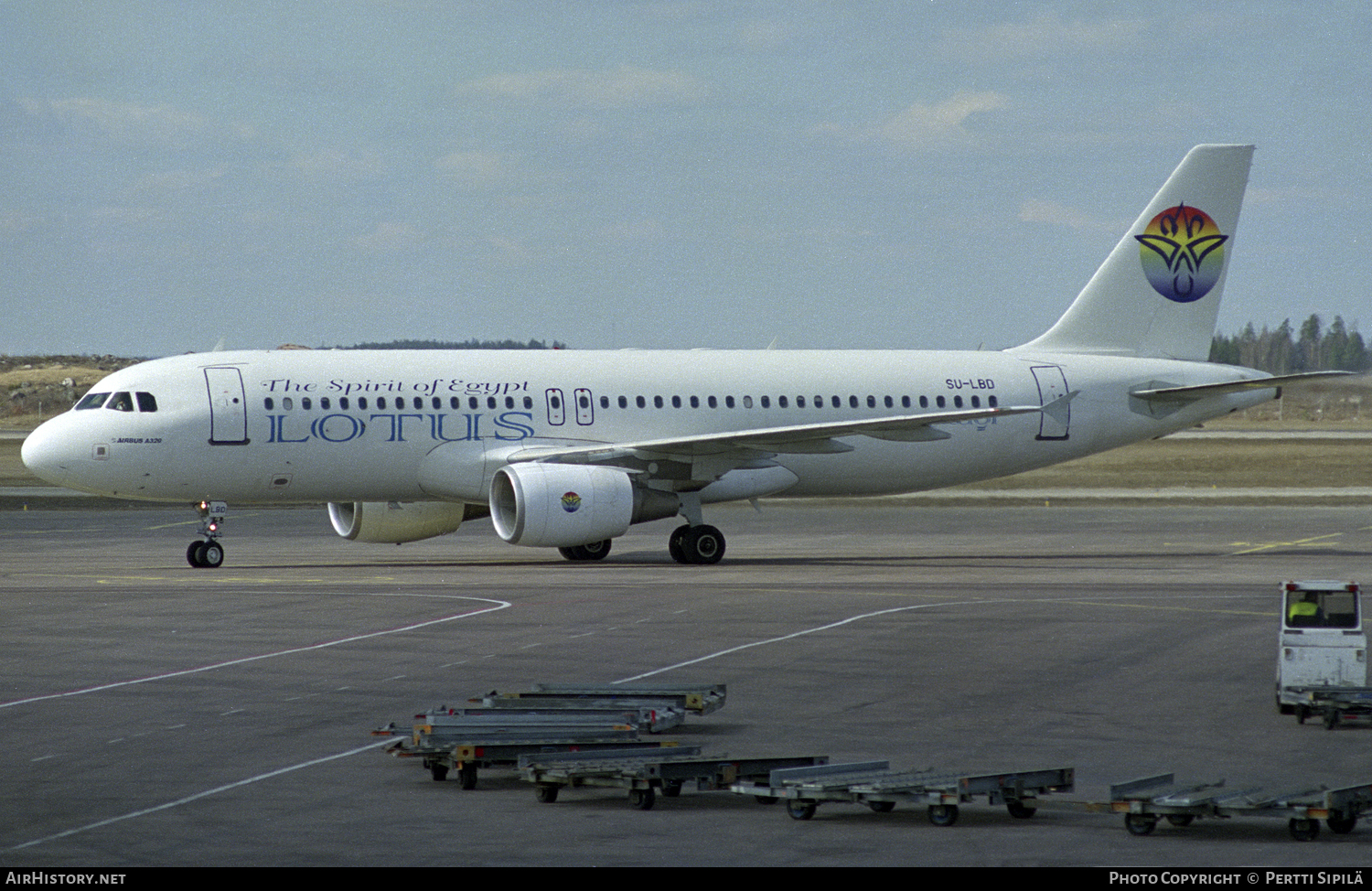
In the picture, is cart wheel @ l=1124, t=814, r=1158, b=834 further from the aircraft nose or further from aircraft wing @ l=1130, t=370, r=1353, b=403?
aircraft wing @ l=1130, t=370, r=1353, b=403

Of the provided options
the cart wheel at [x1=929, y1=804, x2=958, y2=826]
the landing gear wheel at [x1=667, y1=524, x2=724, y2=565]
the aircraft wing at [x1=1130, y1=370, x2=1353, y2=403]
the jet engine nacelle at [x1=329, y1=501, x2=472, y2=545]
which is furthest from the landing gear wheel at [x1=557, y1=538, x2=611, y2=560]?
the cart wheel at [x1=929, y1=804, x2=958, y2=826]

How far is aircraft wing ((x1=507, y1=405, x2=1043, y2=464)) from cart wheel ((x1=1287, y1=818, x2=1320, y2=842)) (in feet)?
74.1

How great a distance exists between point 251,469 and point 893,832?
24755 mm

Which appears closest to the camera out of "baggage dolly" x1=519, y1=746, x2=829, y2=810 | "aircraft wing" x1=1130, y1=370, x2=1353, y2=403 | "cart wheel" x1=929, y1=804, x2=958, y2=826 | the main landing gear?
"cart wheel" x1=929, y1=804, x2=958, y2=826

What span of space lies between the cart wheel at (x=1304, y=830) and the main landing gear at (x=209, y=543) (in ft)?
87.0

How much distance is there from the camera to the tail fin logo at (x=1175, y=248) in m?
41.9

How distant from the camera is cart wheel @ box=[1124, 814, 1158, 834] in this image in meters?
12.2

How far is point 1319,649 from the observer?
1788 cm

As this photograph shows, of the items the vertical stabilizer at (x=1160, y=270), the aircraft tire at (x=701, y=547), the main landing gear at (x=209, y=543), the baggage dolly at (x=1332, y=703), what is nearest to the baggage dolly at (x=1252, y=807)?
the baggage dolly at (x=1332, y=703)

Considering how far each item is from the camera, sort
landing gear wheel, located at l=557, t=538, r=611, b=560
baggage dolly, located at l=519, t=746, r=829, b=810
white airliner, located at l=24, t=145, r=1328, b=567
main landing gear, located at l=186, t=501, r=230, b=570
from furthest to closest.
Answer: landing gear wheel, located at l=557, t=538, r=611, b=560 → main landing gear, located at l=186, t=501, r=230, b=570 → white airliner, located at l=24, t=145, r=1328, b=567 → baggage dolly, located at l=519, t=746, r=829, b=810

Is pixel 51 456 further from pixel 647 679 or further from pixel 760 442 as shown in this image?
pixel 647 679

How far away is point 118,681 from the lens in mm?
19938

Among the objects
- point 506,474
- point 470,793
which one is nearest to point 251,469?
point 506,474

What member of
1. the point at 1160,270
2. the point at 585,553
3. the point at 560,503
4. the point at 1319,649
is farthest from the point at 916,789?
the point at 1160,270
